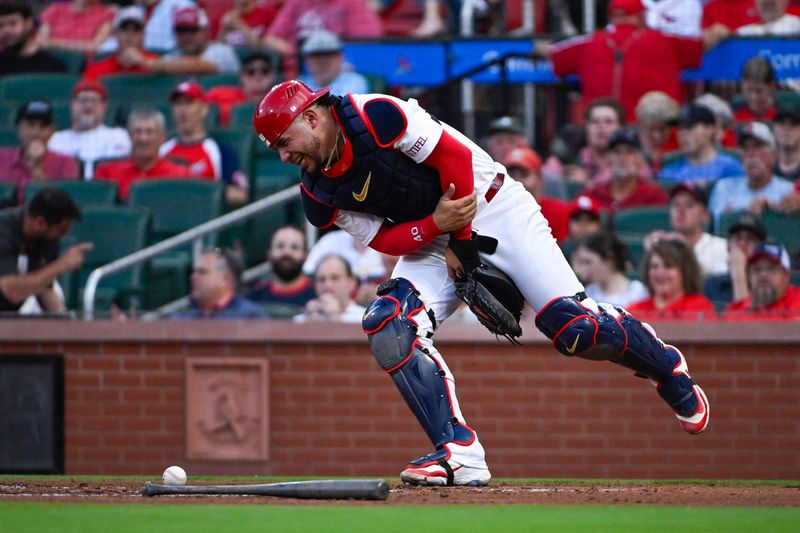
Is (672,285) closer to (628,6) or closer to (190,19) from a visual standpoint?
(628,6)

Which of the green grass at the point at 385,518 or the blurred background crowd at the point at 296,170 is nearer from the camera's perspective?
the green grass at the point at 385,518

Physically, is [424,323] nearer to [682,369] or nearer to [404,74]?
[682,369]

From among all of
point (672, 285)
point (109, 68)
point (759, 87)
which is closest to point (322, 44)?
point (109, 68)

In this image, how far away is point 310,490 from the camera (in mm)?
5539

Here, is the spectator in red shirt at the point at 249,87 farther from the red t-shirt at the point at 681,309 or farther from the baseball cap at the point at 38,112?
the red t-shirt at the point at 681,309

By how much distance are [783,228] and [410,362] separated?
438 cm

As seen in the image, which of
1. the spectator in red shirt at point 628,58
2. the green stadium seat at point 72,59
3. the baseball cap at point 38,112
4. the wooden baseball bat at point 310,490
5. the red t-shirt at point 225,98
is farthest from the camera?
the green stadium seat at point 72,59

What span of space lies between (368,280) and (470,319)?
76 centimetres

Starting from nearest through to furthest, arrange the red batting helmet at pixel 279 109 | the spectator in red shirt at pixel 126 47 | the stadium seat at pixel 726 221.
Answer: the red batting helmet at pixel 279 109
the stadium seat at pixel 726 221
the spectator in red shirt at pixel 126 47

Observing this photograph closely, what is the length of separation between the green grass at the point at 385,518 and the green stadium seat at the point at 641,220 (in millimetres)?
4514

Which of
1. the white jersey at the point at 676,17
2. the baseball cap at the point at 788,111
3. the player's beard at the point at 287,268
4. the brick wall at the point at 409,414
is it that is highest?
the white jersey at the point at 676,17

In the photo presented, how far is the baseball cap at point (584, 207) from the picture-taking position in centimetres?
938

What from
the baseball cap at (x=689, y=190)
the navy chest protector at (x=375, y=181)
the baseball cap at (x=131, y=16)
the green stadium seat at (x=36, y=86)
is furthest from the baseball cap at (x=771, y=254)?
the green stadium seat at (x=36, y=86)

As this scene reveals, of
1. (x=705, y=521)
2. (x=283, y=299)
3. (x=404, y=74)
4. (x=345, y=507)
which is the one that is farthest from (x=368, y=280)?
(x=705, y=521)
